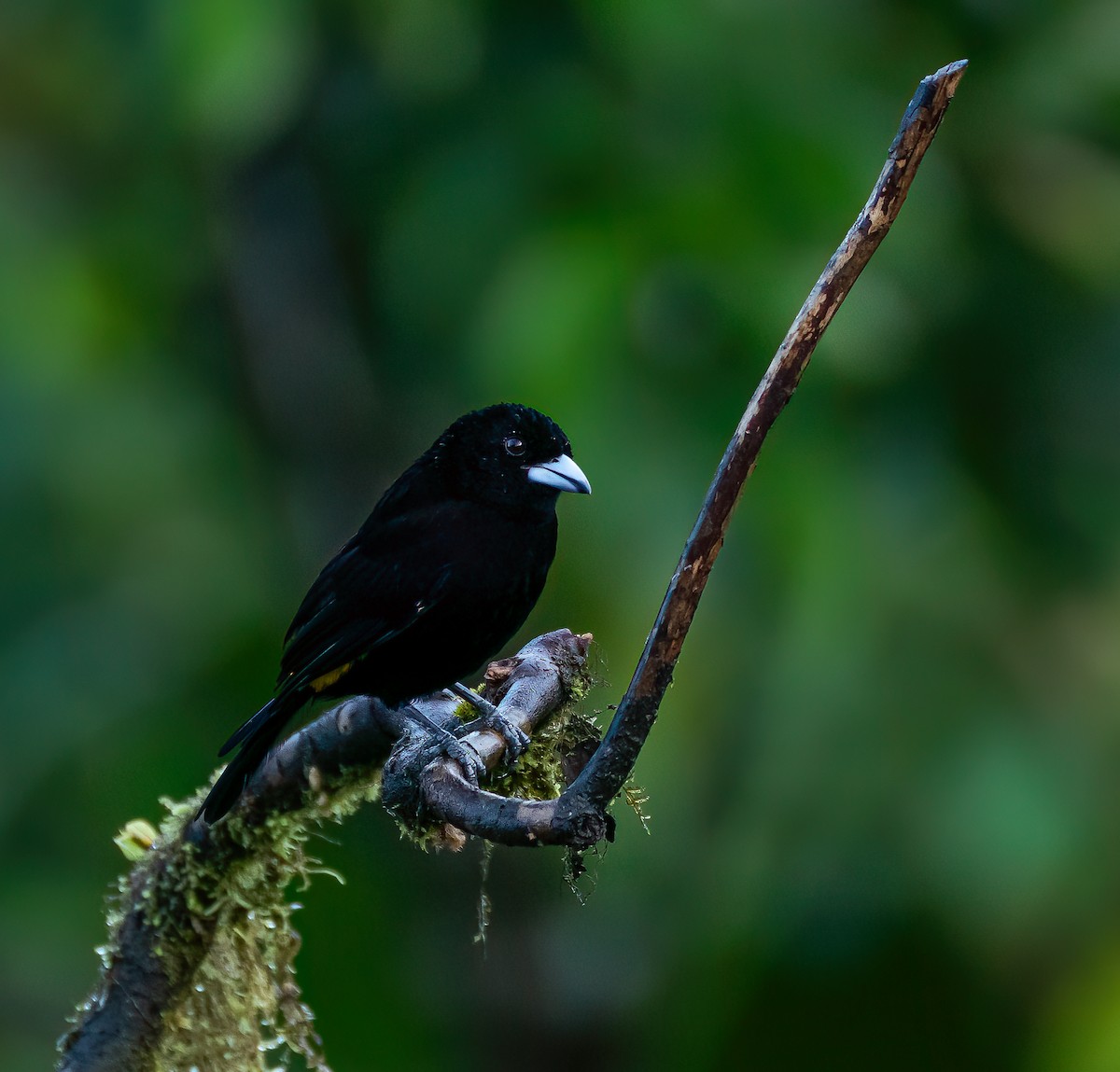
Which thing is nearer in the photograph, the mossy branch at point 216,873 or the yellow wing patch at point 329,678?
the mossy branch at point 216,873

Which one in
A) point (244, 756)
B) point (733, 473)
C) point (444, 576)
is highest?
point (733, 473)

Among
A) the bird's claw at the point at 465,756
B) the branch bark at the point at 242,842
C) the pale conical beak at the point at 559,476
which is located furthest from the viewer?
the pale conical beak at the point at 559,476

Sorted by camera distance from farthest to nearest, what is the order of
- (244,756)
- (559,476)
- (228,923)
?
(559,476), (228,923), (244,756)

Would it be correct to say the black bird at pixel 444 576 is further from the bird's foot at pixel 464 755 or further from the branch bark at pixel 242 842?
the bird's foot at pixel 464 755

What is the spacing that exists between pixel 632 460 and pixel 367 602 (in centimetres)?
222

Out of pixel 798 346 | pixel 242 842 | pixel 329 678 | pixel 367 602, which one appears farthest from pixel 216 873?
pixel 798 346

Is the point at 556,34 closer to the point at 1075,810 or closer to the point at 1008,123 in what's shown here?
the point at 1008,123

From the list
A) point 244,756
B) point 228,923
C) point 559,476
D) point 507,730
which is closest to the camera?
point 507,730

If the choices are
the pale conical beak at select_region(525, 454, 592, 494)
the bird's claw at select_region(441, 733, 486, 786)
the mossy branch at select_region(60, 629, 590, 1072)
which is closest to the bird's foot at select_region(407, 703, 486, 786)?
the bird's claw at select_region(441, 733, 486, 786)

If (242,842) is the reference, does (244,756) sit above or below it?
above

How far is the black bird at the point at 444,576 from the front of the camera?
3.45m

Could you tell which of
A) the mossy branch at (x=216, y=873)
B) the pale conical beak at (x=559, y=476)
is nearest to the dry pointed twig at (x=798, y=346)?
the mossy branch at (x=216, y=873)

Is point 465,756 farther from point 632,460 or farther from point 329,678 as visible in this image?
point 632,460

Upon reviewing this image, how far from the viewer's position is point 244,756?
3111mm
